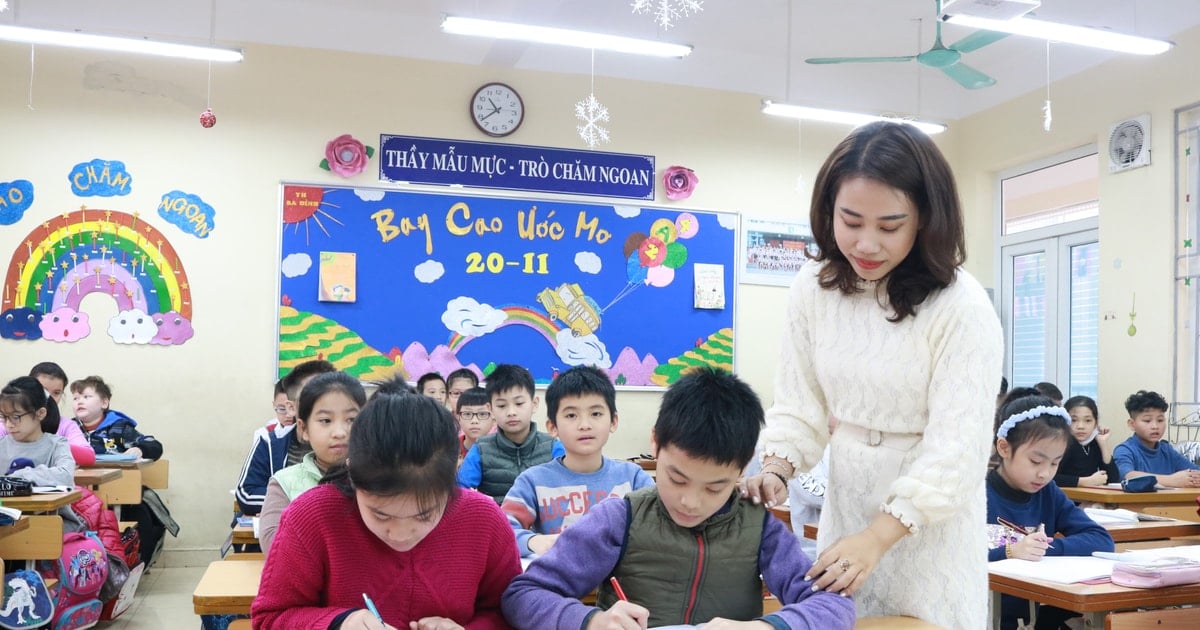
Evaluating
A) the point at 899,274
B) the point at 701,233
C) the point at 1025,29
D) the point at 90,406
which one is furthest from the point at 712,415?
the point at 701,233

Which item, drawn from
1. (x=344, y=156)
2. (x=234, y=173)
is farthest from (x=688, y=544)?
(x=234, y=173)

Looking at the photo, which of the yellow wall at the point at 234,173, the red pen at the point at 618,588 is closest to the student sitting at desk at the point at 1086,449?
the yellow wall at the point at 234,173

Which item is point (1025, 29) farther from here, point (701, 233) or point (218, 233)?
point (218, 233)

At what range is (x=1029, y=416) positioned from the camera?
2812mm

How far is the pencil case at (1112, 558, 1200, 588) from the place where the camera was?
6.86 feet

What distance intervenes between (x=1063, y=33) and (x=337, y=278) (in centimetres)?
402

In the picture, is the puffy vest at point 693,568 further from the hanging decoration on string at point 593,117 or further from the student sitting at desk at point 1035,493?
the hanging decoration on string at point 593,117

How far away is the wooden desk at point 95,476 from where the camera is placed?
13.7ft

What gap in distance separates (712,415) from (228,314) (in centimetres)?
494

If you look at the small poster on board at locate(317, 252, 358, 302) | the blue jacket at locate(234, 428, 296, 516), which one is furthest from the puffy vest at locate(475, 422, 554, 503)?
the small poster on board at locate(317, 252, 358, 302)

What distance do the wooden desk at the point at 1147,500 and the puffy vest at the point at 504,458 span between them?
2.42 m

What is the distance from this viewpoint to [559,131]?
6.41 meters

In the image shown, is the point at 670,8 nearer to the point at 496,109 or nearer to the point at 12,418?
the point at 496,109

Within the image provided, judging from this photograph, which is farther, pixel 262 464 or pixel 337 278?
pixel 337 278
